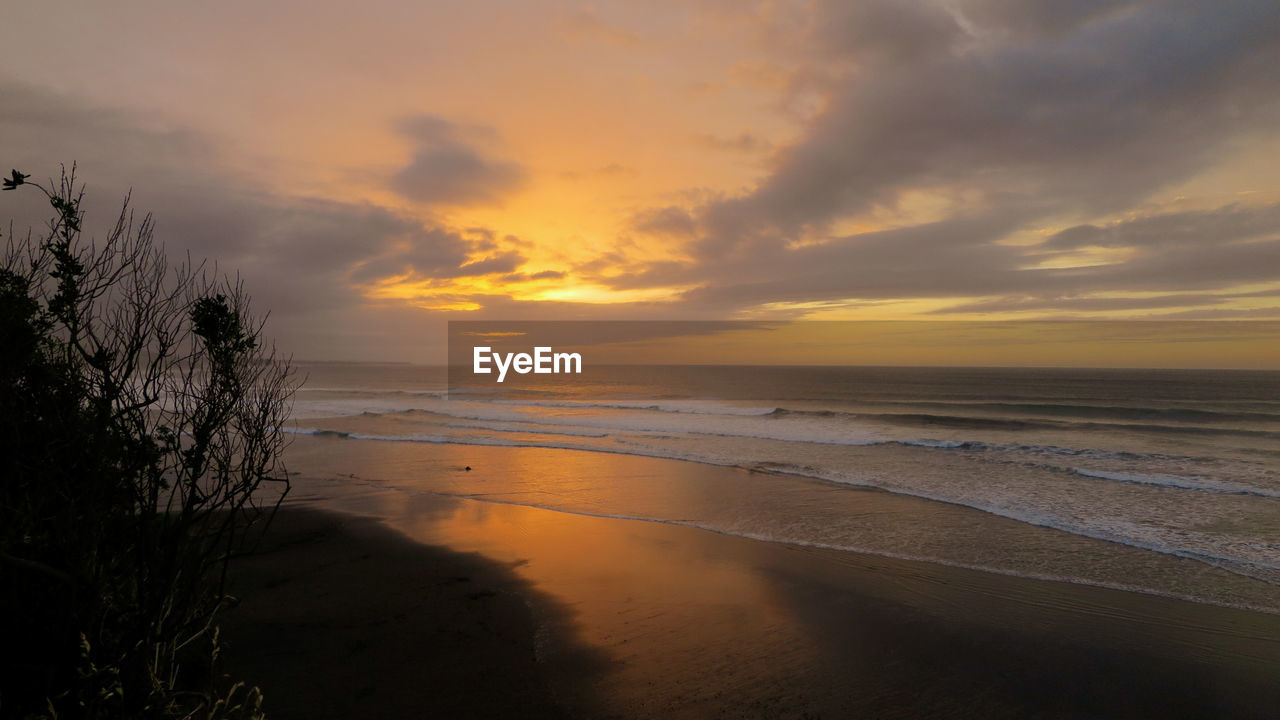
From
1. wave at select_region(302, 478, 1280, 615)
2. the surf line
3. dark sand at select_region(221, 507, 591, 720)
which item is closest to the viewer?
dark sand at select_region(221, 507, 591, 720)

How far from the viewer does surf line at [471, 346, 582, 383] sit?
134 metres

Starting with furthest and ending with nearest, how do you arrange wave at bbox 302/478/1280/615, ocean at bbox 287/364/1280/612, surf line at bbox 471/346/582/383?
1. surf line at bbox 471/346/582/383
2. ocean at bbox 287/364/1280/612
3. wave at bbox 302/478/1280/615

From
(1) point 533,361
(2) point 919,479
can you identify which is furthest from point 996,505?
(1) point 533,361

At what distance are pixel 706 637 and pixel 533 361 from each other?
142704mm

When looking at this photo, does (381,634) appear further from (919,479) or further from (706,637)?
(919,479)

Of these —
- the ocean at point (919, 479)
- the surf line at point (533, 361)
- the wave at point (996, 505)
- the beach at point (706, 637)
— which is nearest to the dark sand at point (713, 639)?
the beach at point (706, 637)

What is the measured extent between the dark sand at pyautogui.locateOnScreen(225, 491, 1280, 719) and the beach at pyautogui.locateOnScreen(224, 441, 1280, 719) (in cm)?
3

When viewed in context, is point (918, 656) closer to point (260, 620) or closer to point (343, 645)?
point (343, 645)

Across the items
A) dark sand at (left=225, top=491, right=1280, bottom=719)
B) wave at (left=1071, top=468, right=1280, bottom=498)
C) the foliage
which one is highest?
the foliage

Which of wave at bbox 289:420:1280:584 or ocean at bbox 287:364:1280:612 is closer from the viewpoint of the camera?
wave at bbox 289:420:1280:584

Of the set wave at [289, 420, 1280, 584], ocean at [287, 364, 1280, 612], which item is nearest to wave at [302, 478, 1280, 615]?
ocean at [287, 364, 1280, 612]

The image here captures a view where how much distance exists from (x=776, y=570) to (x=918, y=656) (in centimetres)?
332

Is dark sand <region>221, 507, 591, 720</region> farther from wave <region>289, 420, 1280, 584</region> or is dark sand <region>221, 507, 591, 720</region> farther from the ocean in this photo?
wave <region>289, 420, 1280, 584</region>

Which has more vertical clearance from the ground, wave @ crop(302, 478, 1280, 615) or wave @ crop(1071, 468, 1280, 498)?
wave @ crop(1071, 468, 1280, 498)
